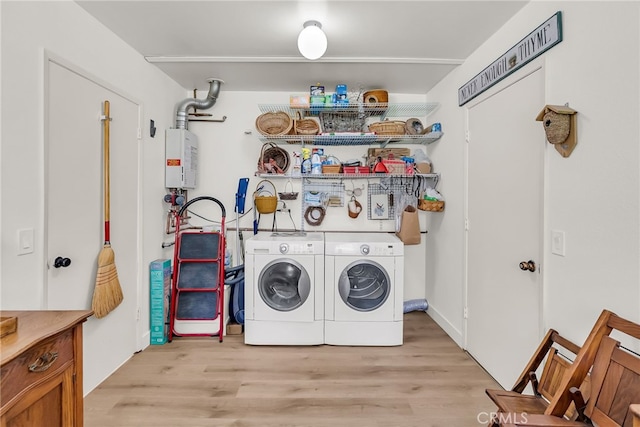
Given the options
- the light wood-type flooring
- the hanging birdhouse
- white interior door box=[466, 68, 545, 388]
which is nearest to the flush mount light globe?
white interior door box=[466, 68, 545, 388]

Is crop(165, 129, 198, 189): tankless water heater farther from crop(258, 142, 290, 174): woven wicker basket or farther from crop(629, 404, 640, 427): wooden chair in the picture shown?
crop(629, 404, 640, 427): wooden chair

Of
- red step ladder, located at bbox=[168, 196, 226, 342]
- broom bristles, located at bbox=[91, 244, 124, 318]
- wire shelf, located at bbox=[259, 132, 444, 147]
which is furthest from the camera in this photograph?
wire shelf, located at bbox=[259, 132, 444, 147]

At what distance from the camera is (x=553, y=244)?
163 centimetres

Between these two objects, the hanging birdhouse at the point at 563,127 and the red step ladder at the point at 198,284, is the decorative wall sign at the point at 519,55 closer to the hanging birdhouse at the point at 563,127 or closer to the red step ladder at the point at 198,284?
the hanging birdhouse at the point at 563,127

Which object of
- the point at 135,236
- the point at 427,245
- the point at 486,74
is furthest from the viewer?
the point at 427,245

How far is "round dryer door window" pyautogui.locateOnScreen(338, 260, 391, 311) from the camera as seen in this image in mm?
2672

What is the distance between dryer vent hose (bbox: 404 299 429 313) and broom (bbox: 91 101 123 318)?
263 cm

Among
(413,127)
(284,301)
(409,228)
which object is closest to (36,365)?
(284,301)

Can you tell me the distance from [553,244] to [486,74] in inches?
51.6

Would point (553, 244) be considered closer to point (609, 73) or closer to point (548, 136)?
point (548, 136)

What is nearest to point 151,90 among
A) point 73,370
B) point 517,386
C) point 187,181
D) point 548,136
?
point 187,181

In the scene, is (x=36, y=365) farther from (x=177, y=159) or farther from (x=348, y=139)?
(x=348, y=139)

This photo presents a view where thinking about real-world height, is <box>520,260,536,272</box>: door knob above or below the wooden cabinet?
above

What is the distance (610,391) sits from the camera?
113 cm
